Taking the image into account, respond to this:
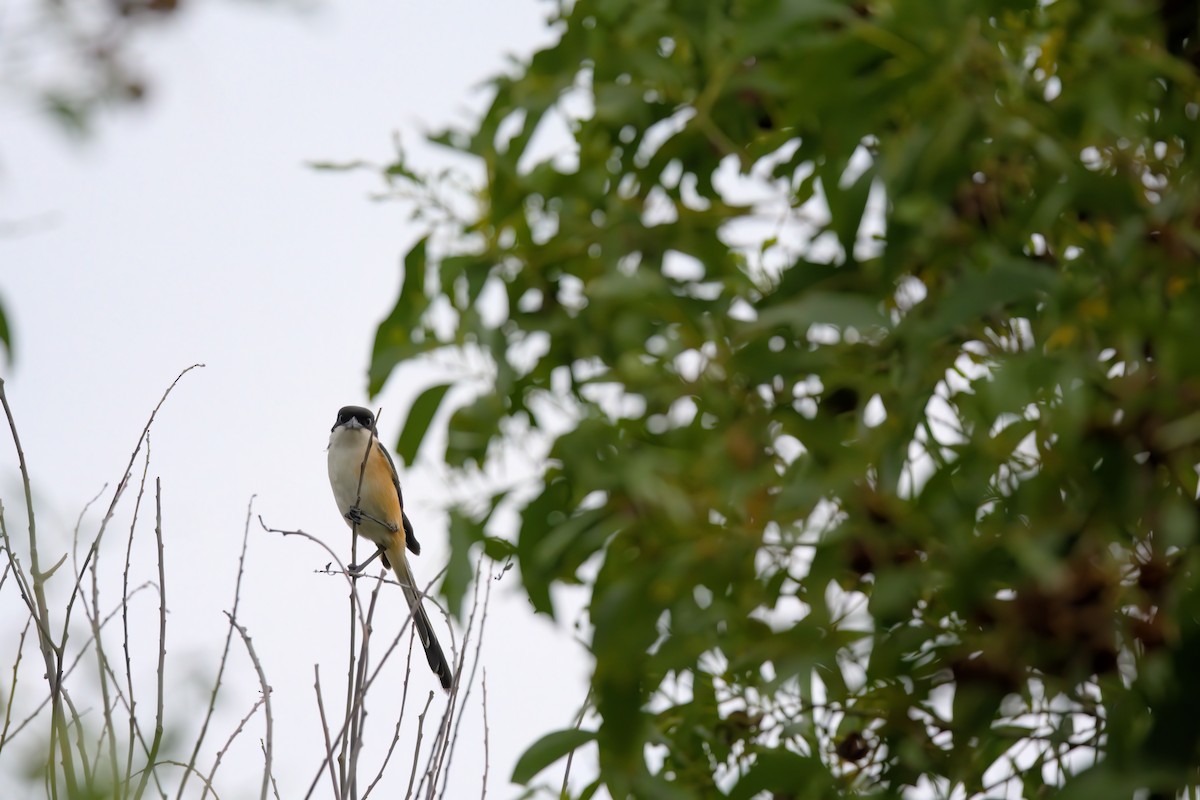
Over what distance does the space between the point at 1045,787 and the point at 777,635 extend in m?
0.69

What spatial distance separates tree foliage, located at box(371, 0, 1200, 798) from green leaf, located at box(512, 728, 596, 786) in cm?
2

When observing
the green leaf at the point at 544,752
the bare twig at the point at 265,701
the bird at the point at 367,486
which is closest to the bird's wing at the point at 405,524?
the bird at the point at 367,486

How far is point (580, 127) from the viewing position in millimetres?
2082

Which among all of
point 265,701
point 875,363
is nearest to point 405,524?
point 265,701

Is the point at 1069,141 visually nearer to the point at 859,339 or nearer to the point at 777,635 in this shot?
the point at 859,339

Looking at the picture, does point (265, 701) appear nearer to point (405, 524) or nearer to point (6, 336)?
point (6, 336)

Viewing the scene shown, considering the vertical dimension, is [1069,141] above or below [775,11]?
below

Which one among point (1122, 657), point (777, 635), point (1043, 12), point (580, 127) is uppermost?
point (580, 127)

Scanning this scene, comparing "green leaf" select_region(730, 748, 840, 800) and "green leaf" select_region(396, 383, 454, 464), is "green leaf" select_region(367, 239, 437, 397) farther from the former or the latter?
"green leaf" select_region(730, 748, 840, 800)

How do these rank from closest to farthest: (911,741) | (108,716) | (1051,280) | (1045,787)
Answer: (1051,280) < (911,741) < (1045,787) < (108,716)

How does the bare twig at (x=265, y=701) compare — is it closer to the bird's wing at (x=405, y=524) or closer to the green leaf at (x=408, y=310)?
the green leaf at (x=408, y=310)

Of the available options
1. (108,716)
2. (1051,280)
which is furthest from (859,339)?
(108,716)

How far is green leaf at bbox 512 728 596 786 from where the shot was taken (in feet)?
6.25

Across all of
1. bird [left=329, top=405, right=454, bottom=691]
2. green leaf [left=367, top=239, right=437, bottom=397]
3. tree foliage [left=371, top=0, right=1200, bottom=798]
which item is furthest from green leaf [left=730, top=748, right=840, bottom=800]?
bird [left=329, top=405, right=454, bottom=691]
